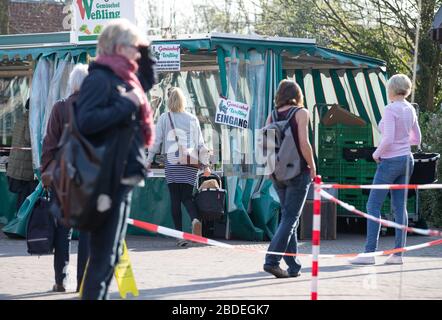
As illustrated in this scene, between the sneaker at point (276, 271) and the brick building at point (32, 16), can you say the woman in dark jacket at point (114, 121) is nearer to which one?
the sneaker at point (276, 271)

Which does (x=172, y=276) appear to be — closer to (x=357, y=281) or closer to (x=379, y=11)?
(x=357, y=281)

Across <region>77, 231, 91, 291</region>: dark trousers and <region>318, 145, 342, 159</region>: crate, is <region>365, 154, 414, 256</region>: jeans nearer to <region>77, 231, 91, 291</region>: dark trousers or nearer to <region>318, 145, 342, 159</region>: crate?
<region>77, 231, 91, 291</region>: dark trousers

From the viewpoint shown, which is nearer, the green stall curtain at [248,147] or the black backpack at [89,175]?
the black backpack at [89,175]

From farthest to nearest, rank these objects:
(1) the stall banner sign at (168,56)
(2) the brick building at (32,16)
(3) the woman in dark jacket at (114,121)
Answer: (2) the brick building at (32,16)
(1) the stall banner sign at (168,56)
(3) the woman in dark jacket at (114,121)

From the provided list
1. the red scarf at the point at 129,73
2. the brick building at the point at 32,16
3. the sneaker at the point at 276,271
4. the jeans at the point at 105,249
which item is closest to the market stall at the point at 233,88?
the sneaker at the point at 276,271

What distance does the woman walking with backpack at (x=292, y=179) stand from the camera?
28.8 ft

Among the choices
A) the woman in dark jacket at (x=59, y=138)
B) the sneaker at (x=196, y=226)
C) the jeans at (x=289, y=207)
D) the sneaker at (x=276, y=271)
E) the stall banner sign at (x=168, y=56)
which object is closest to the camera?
the woman in dark jacket at (x=59, y=138)

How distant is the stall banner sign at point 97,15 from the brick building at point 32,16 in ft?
61.8

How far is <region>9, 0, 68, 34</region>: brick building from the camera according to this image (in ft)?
104

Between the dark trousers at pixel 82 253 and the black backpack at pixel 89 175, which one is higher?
the black backpack at pixel 89 175

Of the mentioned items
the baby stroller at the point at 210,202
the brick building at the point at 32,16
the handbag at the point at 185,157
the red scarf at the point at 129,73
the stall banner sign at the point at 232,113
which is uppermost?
the brick building at the point at 32,16

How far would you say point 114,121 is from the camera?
5617 mm

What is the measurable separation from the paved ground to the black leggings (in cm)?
39

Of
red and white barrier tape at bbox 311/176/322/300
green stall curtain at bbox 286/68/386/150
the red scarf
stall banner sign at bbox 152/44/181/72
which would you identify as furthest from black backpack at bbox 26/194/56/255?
green stall curtain at bbox 286/68/386/150
